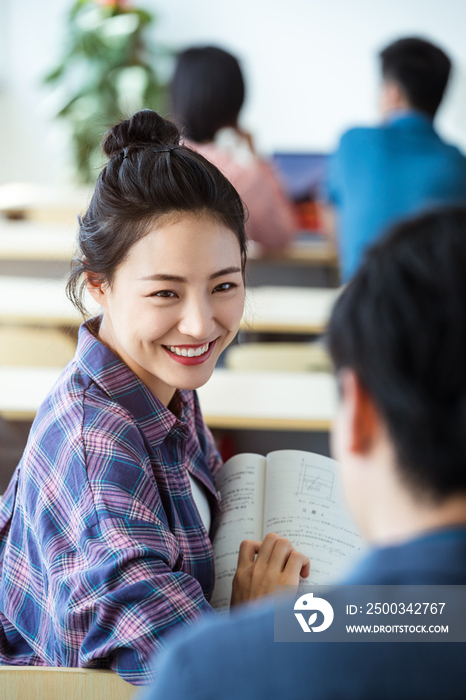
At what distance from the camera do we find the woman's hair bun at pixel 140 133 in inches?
38.3

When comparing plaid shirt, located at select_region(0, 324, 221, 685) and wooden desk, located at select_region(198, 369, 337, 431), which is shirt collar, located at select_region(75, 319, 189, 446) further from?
wooden desk, located at select_region(198, 369, 337, 431)

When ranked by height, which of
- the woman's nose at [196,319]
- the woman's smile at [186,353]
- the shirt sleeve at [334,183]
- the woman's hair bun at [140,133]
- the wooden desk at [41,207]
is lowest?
the woman's smile at [186,353]

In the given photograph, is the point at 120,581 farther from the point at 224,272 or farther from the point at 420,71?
the point at 420,71

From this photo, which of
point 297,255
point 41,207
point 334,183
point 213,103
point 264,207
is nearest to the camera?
point 334,183

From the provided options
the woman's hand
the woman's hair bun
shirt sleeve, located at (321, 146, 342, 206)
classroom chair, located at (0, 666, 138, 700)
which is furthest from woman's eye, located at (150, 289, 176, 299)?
shirt sleeve, located at (321, 146, 342, 206)

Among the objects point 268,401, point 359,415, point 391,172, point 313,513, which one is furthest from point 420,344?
point 391,172

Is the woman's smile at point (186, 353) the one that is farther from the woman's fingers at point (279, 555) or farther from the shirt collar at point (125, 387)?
the woman's fingers at point (279, 555)

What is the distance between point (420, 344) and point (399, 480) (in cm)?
9

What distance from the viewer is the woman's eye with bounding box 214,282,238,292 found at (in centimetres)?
93

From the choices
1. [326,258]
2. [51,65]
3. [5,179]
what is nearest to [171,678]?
[326,258]

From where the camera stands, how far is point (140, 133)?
0.98 m

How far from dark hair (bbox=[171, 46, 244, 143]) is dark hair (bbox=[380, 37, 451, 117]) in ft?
1.97
